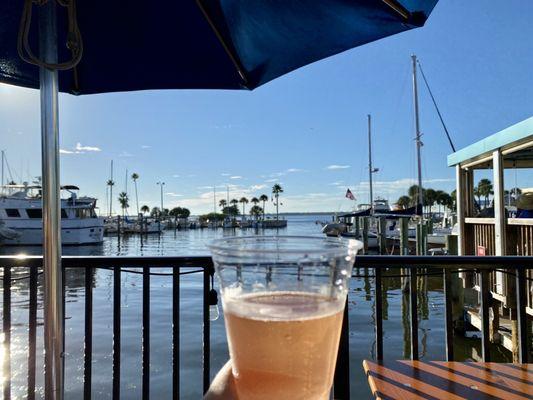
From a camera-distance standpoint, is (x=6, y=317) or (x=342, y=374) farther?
(x=6, y=317)

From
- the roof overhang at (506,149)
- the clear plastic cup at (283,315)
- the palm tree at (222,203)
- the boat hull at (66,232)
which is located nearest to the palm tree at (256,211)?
the palm tree at (222,203)

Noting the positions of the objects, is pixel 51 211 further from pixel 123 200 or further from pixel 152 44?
pixel 123 200

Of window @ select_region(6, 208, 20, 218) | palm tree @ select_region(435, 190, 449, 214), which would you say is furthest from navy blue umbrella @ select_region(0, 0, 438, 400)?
palm tree @ select_region(435, 190, 449, 214)

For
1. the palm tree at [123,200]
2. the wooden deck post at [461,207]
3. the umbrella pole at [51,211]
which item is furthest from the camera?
the palm tree at [123,200]

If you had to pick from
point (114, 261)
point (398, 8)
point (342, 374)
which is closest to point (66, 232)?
point (114, 261)

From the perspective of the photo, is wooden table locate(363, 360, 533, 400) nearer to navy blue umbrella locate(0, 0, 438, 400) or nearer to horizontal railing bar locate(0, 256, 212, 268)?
horizontal railing bar locate(0, 256, 212, 268)

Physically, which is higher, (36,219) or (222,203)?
(222,203)

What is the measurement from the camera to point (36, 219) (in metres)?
25.1

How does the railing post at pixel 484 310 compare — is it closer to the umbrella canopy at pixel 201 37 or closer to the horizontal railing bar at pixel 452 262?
the horizontal railing bar at pixel 452 262

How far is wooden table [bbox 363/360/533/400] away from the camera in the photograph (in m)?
1.03

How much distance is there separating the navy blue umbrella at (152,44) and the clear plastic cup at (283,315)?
3.37ft

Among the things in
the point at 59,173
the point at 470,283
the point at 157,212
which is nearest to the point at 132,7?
the point at 59,173

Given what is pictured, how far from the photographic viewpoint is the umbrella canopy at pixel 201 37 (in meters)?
1.45

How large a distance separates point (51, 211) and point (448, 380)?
1344 mm
